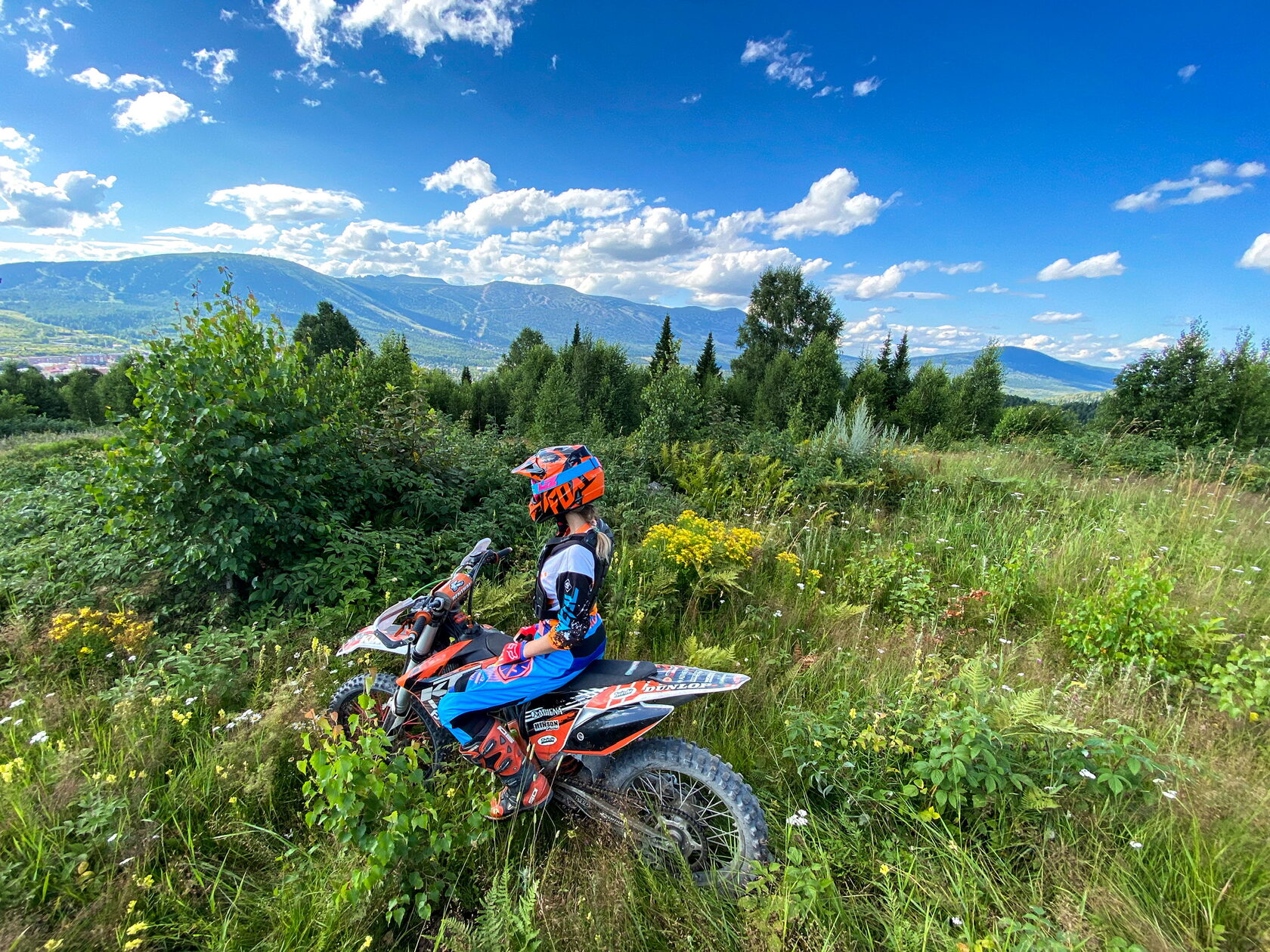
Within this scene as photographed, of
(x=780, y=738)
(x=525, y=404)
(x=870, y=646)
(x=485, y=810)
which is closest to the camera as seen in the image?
(x=485, y=810)

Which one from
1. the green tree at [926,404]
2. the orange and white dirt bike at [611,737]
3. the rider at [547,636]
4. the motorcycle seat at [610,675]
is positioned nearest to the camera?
the orange and white dirt bike at [611,737]

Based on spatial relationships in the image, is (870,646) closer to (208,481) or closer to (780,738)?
(780,738)

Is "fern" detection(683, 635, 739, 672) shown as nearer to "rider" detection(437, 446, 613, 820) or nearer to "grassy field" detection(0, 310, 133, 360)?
"rider" detection(437, 446, 613, 820)

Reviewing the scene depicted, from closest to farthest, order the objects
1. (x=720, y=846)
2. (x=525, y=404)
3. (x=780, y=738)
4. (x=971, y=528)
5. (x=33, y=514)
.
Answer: (x=720, y=846) < (x=780, y=738) < (x=33, y=514) < (x=971, y=528) < (x=525, y=404)

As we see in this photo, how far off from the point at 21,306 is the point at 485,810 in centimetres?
32248

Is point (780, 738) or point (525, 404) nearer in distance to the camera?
point (780, 738)

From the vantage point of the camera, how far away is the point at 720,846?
251 cm

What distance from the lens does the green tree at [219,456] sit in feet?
13.1

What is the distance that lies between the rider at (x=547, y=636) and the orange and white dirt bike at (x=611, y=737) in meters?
0.09

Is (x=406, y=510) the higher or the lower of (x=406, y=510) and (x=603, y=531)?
the lower

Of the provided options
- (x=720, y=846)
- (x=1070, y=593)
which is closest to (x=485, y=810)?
(x=720, y=846)

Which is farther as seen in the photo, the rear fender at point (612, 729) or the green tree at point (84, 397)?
the green tree at point (84, 397)

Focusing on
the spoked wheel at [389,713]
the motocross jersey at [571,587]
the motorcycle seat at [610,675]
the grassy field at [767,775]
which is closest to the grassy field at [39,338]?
the grassy field at [767,775]

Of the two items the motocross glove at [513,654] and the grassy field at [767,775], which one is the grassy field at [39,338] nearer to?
the grassy field at [767,775]
